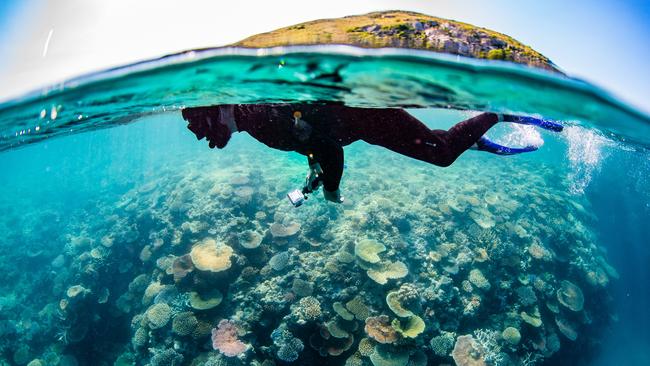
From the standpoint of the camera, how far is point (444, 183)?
18.5 metres

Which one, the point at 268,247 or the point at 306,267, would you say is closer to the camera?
the point at 306,267

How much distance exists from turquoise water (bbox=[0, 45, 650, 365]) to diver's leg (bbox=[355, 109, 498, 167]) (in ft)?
2.14

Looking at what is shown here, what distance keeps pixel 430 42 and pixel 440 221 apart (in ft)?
35.0

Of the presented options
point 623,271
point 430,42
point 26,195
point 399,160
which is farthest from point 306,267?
point 26,195

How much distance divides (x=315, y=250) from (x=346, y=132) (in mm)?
7104

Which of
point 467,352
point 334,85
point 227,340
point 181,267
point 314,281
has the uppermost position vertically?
point 334,85

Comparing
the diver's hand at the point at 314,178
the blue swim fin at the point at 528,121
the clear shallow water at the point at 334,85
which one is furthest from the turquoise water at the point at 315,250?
the diver's hand at the point at 314,178

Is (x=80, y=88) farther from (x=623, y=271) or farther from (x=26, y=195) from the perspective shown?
(x=26, y=195)

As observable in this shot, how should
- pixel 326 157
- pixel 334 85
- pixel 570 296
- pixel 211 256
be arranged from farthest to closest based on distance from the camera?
pixel 570 296 → pixel 211 256 → pixel 334 85 → pixel 326 157

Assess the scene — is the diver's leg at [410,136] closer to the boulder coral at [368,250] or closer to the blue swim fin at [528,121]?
the blue swim fin at [528,121]

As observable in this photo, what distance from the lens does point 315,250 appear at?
1066 cm

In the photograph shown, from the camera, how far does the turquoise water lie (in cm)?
484

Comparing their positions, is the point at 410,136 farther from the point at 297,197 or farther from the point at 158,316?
the point at 158,316

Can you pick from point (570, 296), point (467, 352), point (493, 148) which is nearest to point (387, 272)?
point (467, 352)
